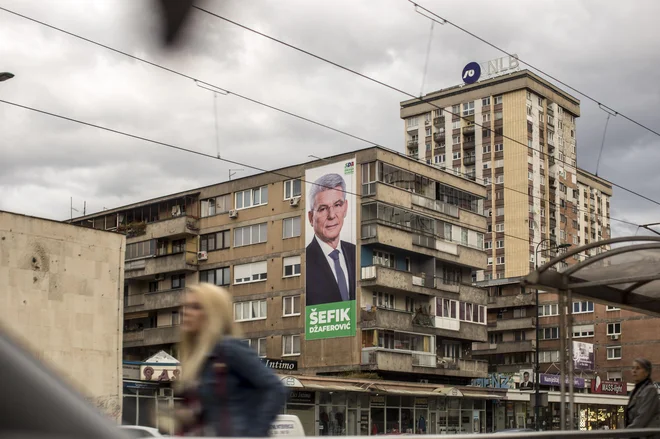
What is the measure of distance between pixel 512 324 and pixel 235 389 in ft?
301

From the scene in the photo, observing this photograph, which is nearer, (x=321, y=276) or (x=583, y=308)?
(x=321, y=276)

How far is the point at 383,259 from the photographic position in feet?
202

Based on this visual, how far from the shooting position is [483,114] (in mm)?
111000

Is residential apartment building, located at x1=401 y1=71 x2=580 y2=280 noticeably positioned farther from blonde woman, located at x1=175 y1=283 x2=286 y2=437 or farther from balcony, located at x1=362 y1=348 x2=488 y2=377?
blonde woman, located at x1=175 y1=283 x2=286 y2=437

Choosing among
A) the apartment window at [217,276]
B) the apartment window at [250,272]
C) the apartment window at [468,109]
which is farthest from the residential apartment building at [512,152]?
the apartment window at [250,272]

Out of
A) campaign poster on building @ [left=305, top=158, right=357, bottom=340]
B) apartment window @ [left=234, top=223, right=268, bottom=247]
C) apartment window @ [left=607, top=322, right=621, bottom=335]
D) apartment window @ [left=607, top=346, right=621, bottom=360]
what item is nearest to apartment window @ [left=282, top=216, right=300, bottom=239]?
campaign poster on building @ [left=305, top=158, right=357, bottom=340]

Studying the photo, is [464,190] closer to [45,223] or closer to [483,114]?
[45,223]

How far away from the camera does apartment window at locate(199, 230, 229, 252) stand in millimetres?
68500

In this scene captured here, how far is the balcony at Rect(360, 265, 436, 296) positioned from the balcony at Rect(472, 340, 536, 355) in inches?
1248

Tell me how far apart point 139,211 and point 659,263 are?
216 ft

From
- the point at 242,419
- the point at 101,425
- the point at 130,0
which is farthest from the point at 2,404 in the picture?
the point at 242,419

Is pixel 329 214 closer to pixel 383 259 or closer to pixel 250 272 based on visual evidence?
pixel 383 259

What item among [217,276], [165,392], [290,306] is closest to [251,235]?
[217,276]

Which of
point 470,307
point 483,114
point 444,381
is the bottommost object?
point 444,381
